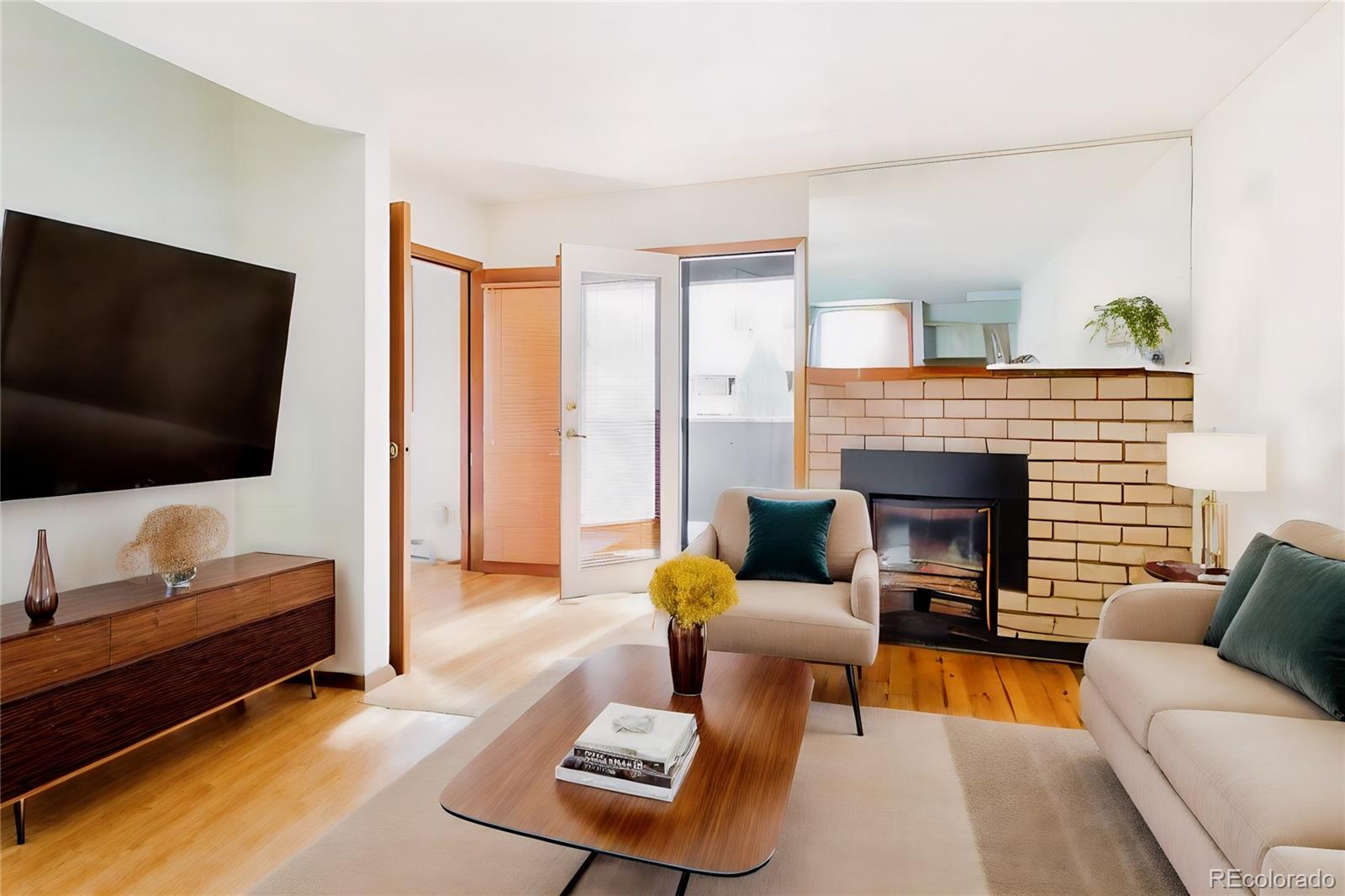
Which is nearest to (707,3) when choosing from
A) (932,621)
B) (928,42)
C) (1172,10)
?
(928,42)

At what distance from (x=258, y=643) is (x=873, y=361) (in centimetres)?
317

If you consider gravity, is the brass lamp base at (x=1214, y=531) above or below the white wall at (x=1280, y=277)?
below

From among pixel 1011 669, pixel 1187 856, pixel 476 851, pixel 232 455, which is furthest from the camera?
pixel 1011 669

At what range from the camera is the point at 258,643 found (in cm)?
257

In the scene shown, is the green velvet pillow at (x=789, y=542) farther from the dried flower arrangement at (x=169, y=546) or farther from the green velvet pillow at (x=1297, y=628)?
the dried flower arrangement at (x=169, y=546)

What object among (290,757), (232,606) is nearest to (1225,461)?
(290,757)

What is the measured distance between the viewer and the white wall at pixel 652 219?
4.29 m

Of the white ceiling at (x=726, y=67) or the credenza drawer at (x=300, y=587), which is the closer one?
the white ceiling at (x=726, y=67)

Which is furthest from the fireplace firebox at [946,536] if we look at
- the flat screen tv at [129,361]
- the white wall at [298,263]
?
the flat screen tv at [129,361]

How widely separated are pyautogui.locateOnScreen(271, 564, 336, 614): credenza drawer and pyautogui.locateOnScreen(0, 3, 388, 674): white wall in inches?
2.8

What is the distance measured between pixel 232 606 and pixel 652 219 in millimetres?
3307

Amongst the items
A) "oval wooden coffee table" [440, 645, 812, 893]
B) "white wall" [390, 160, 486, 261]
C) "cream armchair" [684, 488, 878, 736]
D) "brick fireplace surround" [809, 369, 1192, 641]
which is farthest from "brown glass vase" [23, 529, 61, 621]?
"brick fireplace surround" [809, 369, 1192, 641]

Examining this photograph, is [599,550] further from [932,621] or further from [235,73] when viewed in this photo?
[235,73]

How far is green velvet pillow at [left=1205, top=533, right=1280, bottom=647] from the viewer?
2.07 metres
